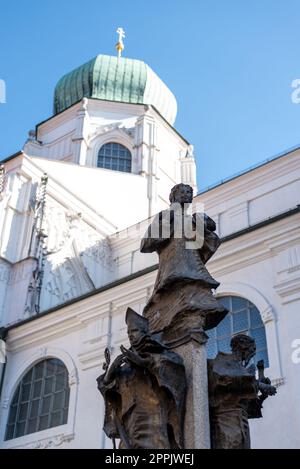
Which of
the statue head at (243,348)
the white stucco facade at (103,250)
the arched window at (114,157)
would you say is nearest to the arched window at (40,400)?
the white stucco facade at (103,250)

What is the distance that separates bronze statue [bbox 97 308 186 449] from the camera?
16.7ft

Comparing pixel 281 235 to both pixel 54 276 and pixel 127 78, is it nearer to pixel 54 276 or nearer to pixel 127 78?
pixel 54 276

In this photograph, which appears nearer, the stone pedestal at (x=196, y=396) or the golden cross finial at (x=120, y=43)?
the stone pedestal at (x=196, y=396)

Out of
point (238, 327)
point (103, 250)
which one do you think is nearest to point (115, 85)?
point (103, 250)

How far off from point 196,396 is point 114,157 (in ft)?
88.0

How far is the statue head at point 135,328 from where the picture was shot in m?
5.39

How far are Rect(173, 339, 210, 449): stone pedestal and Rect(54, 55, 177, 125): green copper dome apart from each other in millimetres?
28305

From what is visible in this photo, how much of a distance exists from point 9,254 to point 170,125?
13625 millimetres

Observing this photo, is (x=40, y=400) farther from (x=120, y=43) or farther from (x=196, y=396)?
(x=120, y=43)

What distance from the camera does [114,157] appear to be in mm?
31422

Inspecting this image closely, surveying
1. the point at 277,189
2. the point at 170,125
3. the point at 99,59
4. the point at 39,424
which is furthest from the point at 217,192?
the point at 99,59

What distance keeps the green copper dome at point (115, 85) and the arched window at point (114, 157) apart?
2.68 m

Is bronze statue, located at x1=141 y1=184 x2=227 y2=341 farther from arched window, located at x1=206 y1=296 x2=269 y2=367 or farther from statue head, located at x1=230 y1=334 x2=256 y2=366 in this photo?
arched window, located at x1=206 y1=296 x2=269 y2=367

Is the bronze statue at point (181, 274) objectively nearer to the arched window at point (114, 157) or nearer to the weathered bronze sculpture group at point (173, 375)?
the weathered bronze sculpture group at point (173, 375)
